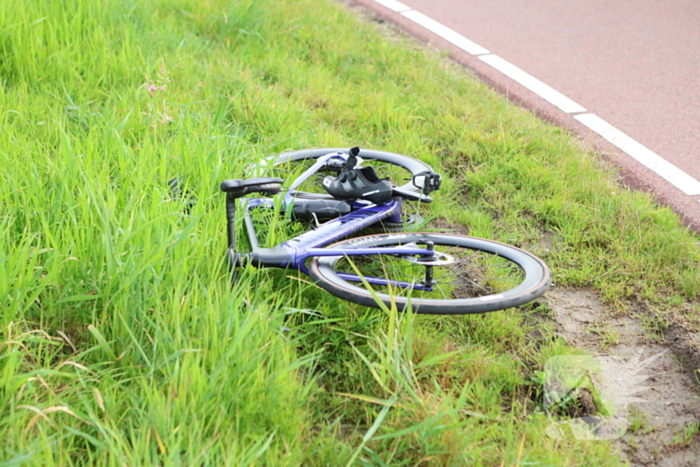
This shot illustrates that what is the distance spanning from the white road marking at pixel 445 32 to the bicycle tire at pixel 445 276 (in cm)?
331

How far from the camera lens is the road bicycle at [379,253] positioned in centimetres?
259

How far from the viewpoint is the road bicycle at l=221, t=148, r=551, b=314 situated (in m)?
2.59

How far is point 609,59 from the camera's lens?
230 inches

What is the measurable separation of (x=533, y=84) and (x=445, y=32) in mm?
1491

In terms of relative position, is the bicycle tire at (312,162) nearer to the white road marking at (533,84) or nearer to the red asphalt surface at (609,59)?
A: the red asphalt surface at (609,59)

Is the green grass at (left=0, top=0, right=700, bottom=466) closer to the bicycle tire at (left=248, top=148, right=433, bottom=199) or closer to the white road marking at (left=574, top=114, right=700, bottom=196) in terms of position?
the bicycle tire at (left=248, top=148, right=433, bottom=199)

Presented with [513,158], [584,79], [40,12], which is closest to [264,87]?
[40,12]

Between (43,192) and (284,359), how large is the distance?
139cm

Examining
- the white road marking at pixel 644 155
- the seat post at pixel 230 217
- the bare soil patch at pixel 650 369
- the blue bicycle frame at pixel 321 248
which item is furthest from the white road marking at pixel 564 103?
the seat post at pixel 230 217

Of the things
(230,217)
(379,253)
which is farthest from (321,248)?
(230,217)

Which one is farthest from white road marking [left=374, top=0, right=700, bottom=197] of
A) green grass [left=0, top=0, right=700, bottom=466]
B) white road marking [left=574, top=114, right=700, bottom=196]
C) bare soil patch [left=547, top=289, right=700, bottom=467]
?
bare soil patch [left=547, top=289, right=700, bottom=467]

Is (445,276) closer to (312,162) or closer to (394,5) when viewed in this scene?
(312,162)

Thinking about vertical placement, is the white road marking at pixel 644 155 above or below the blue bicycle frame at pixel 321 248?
above

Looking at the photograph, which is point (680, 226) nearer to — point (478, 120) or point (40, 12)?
point (478, 120)
